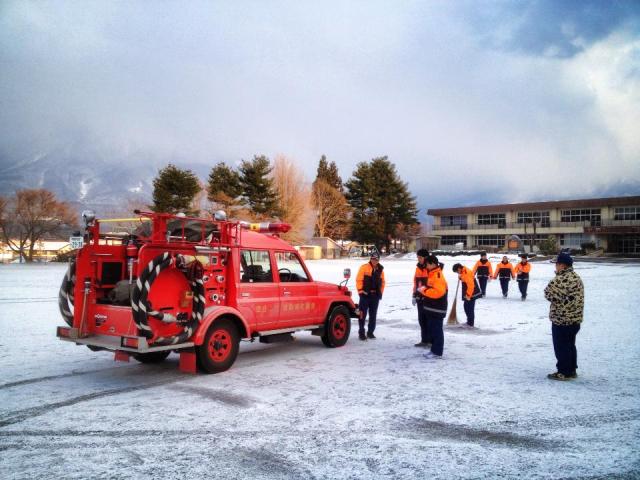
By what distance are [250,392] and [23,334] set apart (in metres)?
6.82

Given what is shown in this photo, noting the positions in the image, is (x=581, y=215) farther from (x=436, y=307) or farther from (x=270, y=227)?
(x=270, y=227)

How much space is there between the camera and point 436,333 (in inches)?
352

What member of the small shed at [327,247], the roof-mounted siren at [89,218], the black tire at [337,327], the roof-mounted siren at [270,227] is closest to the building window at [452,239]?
the small shed at [327,247]

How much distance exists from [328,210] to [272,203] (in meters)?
18.5

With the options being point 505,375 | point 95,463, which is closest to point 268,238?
point 505,375

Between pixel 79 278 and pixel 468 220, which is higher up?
pixel 468 220

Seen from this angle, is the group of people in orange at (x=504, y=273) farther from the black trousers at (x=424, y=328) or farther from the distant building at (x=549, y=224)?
the distant building at (x=549, y=224)

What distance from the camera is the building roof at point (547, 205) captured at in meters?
70.1

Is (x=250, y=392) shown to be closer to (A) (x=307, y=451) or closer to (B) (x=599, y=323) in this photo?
(A) (x=307, y=451)

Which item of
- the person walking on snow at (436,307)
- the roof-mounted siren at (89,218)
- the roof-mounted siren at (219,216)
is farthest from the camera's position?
the person walking on snow at (436,307)

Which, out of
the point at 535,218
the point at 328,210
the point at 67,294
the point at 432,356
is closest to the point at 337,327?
the point at 432,356

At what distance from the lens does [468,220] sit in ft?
280

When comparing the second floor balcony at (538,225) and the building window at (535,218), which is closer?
the second floor balcony at (538,225)

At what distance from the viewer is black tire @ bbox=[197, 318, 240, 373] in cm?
743
